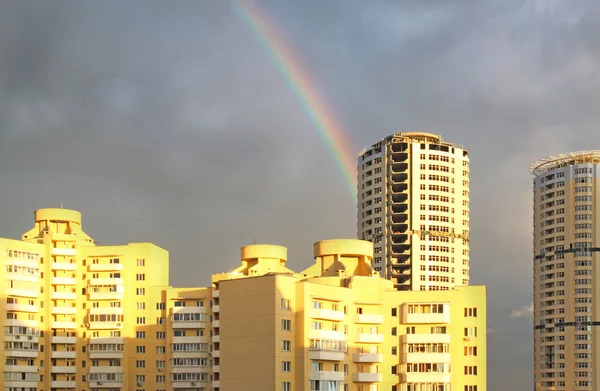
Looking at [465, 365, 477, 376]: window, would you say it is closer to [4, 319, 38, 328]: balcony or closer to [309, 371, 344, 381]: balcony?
[309, 371, 344, 381]: balcony

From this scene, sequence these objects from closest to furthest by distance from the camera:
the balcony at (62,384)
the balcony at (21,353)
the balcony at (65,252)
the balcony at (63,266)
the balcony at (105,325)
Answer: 1. the balcony at (21,353)
2. the balcony at (62,384)
3. the balcony at (105,325)
4. the balcony at (63,266)
5. the balcony at (65,252)

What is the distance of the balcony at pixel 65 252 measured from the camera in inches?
5207

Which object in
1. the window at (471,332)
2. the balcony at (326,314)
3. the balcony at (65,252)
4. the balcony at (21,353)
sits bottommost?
the balcony at (21,353)

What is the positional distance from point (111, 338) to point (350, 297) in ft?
126

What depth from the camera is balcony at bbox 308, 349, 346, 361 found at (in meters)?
97.2

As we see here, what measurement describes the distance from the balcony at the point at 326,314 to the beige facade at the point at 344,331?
10cm

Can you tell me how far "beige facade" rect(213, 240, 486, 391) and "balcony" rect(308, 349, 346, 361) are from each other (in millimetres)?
111

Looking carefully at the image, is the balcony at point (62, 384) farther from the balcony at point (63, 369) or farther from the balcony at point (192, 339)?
the balcony at point (192, 339)

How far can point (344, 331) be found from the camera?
350 ft

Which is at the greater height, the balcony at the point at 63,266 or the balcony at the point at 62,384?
the balcony at the point at 63,266

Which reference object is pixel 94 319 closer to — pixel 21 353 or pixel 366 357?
pixel 21 353

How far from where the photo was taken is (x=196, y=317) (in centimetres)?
12569

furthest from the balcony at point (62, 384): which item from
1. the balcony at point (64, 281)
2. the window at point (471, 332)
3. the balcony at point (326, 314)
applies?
the window at point (471, 332)

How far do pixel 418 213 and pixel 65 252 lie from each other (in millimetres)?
72967
